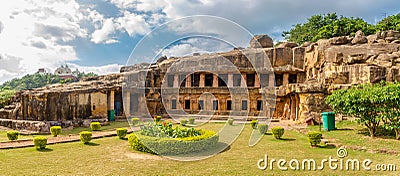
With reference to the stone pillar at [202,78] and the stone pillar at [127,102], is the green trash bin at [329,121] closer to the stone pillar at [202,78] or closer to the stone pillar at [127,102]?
the stone pillar at [202,78]

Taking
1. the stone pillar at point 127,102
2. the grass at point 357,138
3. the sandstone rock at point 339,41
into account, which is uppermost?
the sandstone rock at point 339,41

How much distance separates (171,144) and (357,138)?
36.3ft

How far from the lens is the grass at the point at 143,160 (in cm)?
1071

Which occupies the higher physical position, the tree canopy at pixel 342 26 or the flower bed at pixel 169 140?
the tree canopy at pixel 342 26

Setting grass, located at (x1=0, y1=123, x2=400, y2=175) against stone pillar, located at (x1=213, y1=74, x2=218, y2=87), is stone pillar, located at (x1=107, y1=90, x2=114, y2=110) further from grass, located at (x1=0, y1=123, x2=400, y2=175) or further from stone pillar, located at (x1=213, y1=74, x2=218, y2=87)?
grass, located at (x1=0, y1=123, x2=400, y2=175)

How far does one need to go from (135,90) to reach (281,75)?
1920cm

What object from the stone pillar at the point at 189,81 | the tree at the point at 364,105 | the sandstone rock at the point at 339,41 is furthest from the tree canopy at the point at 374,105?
the stone pillar at the point at 189,81

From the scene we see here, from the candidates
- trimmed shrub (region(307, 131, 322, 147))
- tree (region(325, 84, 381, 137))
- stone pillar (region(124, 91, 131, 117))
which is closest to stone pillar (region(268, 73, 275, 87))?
stone pillar (region(124, 91, 131, 117))

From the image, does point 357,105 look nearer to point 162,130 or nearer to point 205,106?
point 162,130

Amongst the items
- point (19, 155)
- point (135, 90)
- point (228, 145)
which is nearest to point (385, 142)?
point (228, 145)

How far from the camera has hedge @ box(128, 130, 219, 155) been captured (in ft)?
44.6

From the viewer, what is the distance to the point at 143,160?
41.7 feet

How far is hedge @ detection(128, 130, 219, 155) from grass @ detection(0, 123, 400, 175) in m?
0.45

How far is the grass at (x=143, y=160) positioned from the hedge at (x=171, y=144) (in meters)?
0.45
